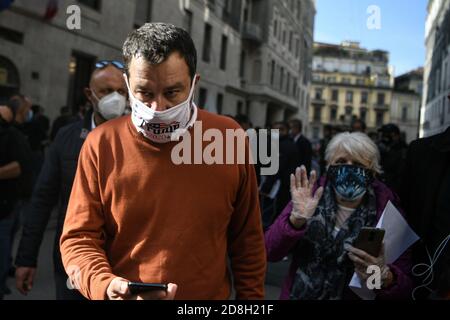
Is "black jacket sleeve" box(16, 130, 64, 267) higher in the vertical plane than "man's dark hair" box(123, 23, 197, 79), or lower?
lower

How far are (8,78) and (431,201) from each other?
11.2 meters

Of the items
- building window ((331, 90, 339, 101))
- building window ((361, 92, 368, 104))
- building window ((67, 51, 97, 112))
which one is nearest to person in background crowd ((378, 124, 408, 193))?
building window ((67, 51, 97, 112))

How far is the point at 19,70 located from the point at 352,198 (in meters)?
10.8

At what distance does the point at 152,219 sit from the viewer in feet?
5.33

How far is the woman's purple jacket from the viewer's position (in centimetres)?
234

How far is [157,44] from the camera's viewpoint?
1557mm

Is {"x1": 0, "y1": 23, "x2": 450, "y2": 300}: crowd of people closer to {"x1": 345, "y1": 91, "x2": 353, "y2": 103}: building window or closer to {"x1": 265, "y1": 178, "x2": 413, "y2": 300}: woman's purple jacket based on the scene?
{"x1": 265, "y1": 178, "x2": 413, "y2": 300}: woman's purple jacket

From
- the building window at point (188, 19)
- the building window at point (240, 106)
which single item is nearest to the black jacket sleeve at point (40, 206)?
the building window at point (188, 19)

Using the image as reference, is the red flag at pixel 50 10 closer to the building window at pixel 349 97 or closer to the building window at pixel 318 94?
the building window at pixel 349 97

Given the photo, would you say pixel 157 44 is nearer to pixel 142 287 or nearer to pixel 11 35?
pixel 142 287

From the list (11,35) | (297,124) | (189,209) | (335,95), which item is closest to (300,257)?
(189,209)

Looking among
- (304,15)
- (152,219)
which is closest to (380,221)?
(152,219)

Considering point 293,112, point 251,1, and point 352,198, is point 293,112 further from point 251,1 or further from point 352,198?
point 352,198

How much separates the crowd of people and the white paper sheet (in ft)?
0.17
